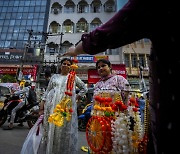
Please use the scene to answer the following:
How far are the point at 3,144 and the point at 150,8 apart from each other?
11.2 ft

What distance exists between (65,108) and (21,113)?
3.37m

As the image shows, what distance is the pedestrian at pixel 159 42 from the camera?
54cm

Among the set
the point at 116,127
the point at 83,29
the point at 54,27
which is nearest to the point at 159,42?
the point at 116,127

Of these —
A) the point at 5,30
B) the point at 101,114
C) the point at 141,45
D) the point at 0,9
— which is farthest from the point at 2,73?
the point at 101,114

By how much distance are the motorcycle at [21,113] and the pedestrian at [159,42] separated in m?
4.57

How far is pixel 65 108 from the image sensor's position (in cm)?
205

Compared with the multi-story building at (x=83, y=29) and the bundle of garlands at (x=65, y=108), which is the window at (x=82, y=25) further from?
the bundle of garlands at (x=65, y=108)

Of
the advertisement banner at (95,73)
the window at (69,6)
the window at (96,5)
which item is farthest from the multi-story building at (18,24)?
the advertisement banner at (95,73)

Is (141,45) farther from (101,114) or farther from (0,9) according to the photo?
(0,9)

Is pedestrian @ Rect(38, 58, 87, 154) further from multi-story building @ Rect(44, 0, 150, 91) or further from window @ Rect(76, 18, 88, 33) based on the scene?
window @ Rect(76, 18, 88, 33)

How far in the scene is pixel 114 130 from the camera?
139cm

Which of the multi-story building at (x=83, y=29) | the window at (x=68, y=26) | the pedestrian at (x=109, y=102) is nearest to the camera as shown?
the pedestrian at (x=109, y=102)

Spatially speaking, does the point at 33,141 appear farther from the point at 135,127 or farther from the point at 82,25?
the point at 82,25

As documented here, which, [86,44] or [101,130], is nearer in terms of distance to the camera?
[86,44]
